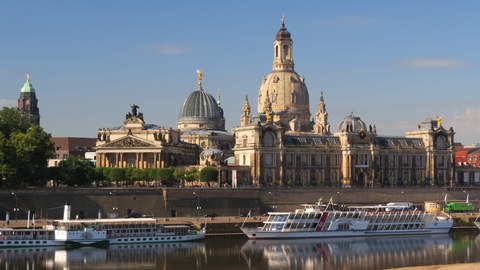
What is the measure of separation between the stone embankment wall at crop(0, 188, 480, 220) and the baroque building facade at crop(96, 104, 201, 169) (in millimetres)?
25304

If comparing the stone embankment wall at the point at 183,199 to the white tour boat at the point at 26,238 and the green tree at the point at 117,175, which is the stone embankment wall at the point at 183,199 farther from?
the white tour boat at the point at 26,238

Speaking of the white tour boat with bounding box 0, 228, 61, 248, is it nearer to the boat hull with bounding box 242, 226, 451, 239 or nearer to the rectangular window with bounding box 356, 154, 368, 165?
the boat hull with bounding box 242, 226, 451, 239

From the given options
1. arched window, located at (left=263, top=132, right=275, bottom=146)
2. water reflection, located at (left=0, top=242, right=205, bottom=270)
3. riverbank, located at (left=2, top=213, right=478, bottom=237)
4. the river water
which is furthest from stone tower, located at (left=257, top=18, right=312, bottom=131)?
water reflection, located at (left=0, top=242, right=205, bottom=270)

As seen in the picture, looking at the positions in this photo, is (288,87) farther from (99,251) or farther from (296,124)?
(99,251)

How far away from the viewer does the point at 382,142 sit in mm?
158625

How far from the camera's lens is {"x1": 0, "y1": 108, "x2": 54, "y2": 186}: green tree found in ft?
398

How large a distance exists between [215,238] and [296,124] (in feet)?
220

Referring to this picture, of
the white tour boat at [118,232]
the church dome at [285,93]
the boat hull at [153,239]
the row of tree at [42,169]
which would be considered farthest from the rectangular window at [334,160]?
the boat hull at [153,239]

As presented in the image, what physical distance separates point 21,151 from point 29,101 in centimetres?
7173

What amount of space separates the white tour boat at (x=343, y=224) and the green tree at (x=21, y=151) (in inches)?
1190

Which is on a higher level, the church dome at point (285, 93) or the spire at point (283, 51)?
the spire at point (283, 51)

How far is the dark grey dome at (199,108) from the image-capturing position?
194 m

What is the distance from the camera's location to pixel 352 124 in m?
156

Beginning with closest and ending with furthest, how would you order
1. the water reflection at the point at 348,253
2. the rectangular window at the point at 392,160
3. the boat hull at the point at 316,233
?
1. the water reflection at the point at 348,253
2. the boat hull at the point at 316,233
3. the rectangular window at the point at 392,160
